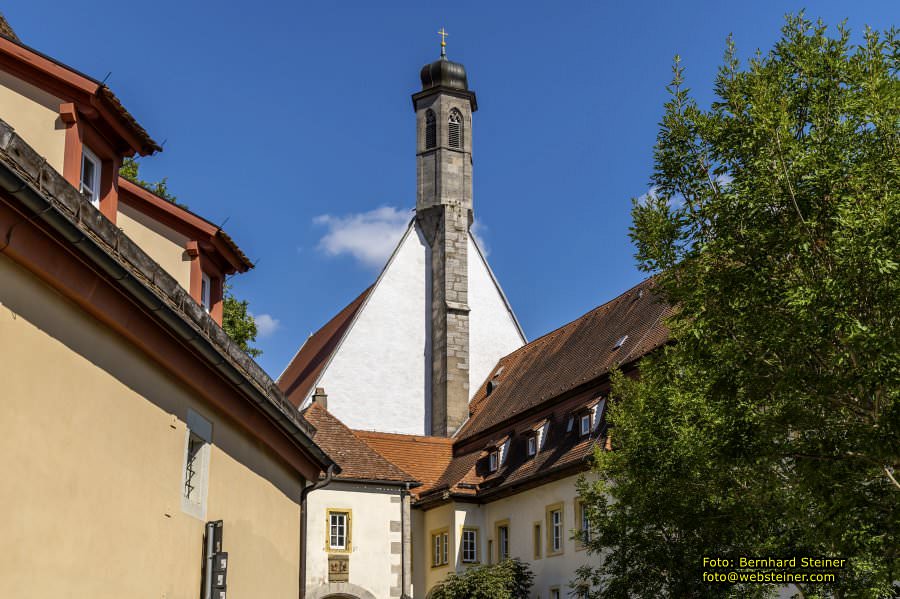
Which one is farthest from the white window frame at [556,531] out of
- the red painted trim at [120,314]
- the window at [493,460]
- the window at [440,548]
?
the red painted trim at [120,314]

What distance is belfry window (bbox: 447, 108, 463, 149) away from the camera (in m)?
47.6

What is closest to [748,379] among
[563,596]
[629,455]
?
[629,455]

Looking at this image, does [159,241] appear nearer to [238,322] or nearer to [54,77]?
[54,77]

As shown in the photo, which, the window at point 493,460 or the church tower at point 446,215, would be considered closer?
the window at point 493,460

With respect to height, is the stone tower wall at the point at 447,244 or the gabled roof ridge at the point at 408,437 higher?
the stone tower wall at the point at 447,244

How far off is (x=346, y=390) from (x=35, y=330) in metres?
36.7

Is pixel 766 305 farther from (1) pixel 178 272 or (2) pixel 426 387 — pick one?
(2) pixel 426 387

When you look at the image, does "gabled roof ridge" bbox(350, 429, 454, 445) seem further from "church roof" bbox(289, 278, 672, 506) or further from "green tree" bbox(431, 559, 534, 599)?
"green tree" bbox(431, 559, 534, 599)

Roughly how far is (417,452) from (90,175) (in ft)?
104

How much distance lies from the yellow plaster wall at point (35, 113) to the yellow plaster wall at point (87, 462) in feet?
6.21

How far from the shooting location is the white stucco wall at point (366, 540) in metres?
31.7

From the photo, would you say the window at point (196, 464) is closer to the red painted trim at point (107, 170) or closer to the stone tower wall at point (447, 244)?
the red painted trim at point (107, 170)

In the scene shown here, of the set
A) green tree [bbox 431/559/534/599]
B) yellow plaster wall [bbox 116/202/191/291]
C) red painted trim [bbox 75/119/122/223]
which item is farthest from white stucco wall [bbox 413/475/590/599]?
red painted trim [bbox 75/119/122/223]

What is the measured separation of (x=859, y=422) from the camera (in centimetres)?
1130
